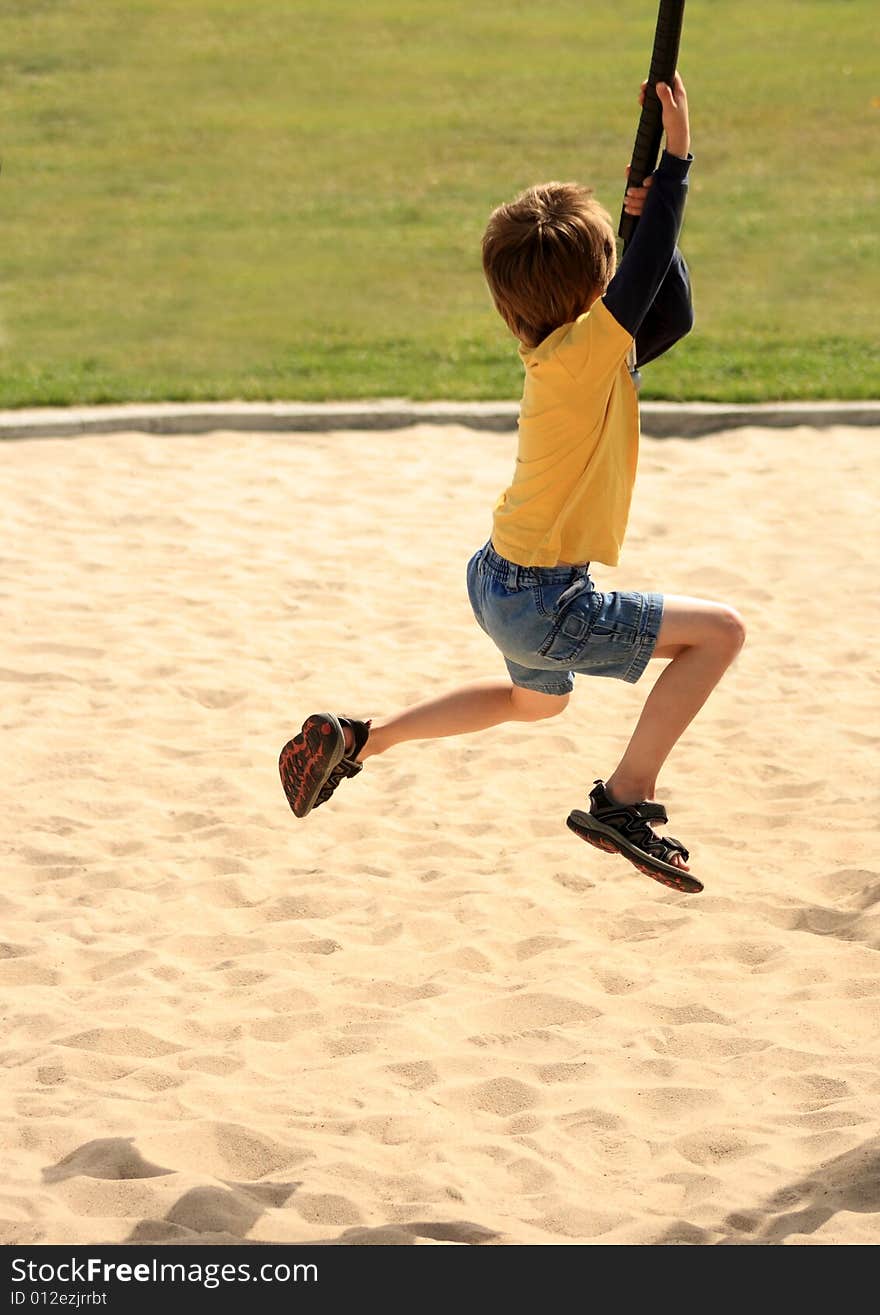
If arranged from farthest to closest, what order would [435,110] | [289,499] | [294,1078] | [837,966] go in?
[435,110] < [289,499] < [837,966] < [294,1078]

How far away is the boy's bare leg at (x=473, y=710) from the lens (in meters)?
4.30

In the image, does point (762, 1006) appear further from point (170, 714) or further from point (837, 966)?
point (170, 714)

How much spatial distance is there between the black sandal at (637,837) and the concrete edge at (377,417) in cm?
677

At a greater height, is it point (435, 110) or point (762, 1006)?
point (435, 110)

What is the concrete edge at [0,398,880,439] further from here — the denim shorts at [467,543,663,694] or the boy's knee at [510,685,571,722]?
the denim shorts at [467,543,663,694]

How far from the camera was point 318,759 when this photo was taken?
176 inches

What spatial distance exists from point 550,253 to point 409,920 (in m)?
2.28

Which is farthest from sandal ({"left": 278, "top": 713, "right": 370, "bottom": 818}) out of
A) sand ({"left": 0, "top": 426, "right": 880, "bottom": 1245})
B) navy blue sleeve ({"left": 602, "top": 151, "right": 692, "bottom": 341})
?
navy blue sleeve ({"left": 602, "top": 151, "right": 692, "bottom": 341})

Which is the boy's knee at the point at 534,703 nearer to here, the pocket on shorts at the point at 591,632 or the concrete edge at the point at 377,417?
the pocket on shorts at the point at 591,632

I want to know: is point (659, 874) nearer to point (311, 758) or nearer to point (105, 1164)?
point (311, 758)

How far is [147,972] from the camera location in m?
4.94

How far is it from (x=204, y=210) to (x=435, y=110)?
4536 millimetres

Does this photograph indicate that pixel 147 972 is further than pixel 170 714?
No

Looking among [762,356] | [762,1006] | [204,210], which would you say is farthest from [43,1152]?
[204,210]
